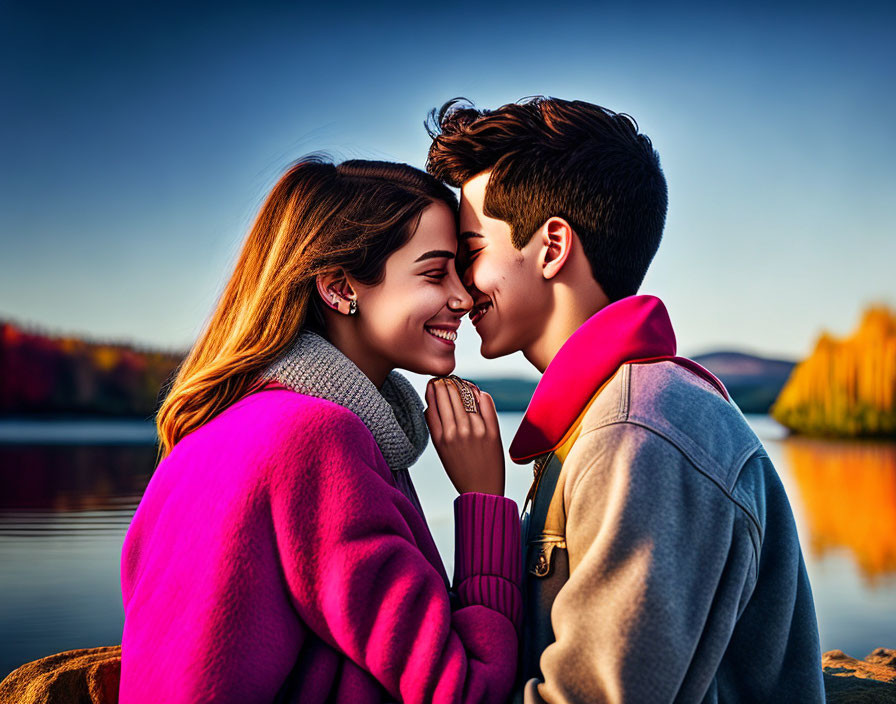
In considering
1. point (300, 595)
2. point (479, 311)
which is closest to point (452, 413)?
point (479, 311)

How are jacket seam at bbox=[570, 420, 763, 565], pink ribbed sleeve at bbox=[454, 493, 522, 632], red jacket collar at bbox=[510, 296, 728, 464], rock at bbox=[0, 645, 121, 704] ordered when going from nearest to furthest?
jacket seam at bbox=[570, 420, 763, 565] → pink ribbed sleeve at bbox=[454, 493, 522, 632] → red jacket collar at bbox=[510, 296, 728, 464] → rock at bbox=[0, 645, 121, 704]

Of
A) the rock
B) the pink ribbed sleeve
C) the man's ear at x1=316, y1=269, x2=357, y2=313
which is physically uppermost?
the man's ear at x1=316, y1=269, x2=357, y2=313

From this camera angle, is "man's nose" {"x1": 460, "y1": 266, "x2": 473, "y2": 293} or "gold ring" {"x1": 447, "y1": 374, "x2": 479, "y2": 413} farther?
"man's nose" {"x1": 460, "y1": 266, "x2": 473, "y2": 293}

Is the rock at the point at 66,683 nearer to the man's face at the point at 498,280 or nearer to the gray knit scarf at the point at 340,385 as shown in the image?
the gray knit scarf at the point at 340,385

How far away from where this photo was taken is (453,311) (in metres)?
2.54

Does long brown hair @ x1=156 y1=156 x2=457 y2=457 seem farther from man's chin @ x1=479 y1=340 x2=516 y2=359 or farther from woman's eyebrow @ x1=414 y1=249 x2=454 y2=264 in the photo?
man's chin @ x1=479 y1=340 x2=516 y2=359

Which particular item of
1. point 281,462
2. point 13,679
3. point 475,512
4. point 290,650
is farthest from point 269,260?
point 13,679

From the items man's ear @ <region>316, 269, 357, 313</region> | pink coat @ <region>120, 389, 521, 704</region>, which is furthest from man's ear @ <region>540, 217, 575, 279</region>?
pink coat @ <region>120, 389, 521, 704</region>

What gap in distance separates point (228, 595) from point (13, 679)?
1.74m

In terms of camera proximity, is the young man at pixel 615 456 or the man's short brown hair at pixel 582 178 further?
the man's short brown hair at pixel 582 178

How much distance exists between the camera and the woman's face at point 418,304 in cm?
244

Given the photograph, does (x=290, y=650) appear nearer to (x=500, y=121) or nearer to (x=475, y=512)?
(x=475, y=512)

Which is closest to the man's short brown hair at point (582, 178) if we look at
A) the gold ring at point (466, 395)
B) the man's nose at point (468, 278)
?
the man's nose at point (468, 278)

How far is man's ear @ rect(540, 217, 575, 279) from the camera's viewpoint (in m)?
2.42
